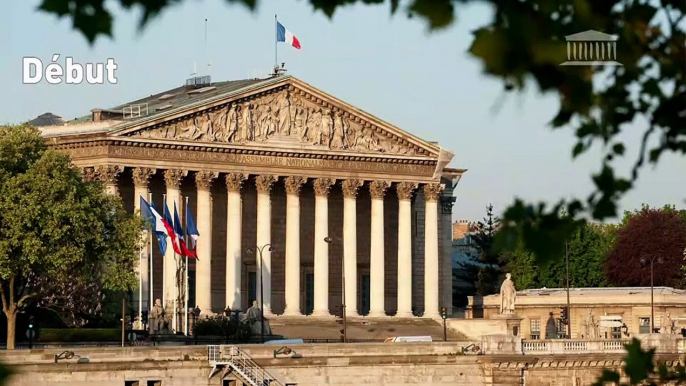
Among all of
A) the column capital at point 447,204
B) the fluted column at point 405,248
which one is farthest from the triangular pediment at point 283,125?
the column capital at point 447,204

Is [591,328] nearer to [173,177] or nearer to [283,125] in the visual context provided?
[283,125]

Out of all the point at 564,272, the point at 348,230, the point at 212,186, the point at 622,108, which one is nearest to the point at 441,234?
the point at 348,230

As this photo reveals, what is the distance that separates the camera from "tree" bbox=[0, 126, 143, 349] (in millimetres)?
66062

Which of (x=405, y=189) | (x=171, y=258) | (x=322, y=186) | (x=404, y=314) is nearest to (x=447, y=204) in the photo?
(x=405, y=189)

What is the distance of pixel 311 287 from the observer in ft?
312

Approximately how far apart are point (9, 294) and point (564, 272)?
60.7 m

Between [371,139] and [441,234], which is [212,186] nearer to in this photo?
[371,139]

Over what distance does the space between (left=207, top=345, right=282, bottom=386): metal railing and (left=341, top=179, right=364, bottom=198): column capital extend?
32.1 m

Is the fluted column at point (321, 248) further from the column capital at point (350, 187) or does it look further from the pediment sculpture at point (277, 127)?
the pediment sculpture at point (277, 127)

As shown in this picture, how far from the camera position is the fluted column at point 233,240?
89.8m

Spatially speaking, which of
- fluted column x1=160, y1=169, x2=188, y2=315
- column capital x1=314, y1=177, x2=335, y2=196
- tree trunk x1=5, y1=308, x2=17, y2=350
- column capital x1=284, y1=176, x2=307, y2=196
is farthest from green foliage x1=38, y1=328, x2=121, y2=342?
column capital x1=314, y1=177, x2=335, y2=196

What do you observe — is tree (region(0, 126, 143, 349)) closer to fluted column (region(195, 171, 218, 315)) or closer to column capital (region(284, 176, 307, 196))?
fluted column (region(195, 171, 218, 315))

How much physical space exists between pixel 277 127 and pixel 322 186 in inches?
181

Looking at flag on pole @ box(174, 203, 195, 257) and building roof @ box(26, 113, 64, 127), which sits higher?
building roof @ box(26, 113, 64, 127)
